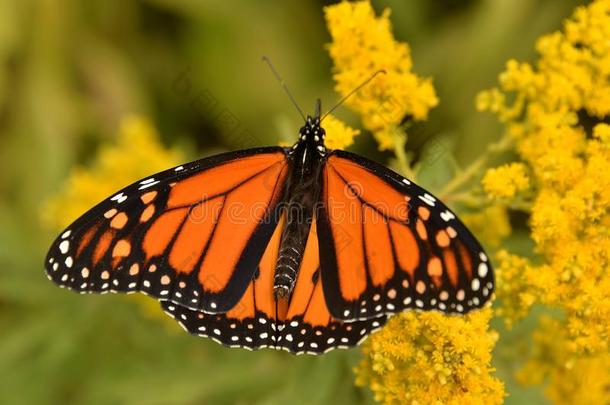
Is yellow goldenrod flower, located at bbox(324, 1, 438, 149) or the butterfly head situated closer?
the butterfly head

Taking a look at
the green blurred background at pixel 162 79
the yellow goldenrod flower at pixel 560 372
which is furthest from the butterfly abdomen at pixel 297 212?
the green blurred background at pixel 162 79

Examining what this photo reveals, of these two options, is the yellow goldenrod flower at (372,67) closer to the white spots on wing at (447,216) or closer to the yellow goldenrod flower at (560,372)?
the white spots on wing at (447,216)

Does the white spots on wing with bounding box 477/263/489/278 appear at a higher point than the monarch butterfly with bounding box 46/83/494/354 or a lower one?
lower

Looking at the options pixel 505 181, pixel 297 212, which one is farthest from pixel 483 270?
pixel 297 212

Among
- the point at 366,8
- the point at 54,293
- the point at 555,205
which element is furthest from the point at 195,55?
the point at 555,205

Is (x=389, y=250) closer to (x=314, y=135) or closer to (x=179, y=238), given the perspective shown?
(x=314, y=135)

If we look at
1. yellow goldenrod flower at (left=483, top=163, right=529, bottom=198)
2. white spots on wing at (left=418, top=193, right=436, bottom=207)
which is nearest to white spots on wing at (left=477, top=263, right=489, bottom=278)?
white spots on wing at (left=418, top=193, right=436, bottom=207)

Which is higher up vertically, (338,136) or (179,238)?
(338,136)

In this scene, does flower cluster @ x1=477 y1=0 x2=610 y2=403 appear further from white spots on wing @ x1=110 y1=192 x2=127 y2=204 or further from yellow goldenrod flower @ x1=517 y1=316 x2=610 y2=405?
white spots on wing @ x1=110 y1=192 x2=127 y2=204

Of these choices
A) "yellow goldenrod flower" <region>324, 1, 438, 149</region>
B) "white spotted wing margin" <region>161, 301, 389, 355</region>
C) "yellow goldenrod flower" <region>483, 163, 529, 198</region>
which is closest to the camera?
"white spotted wing margin" <region>161, 301, 389, 355</region>
